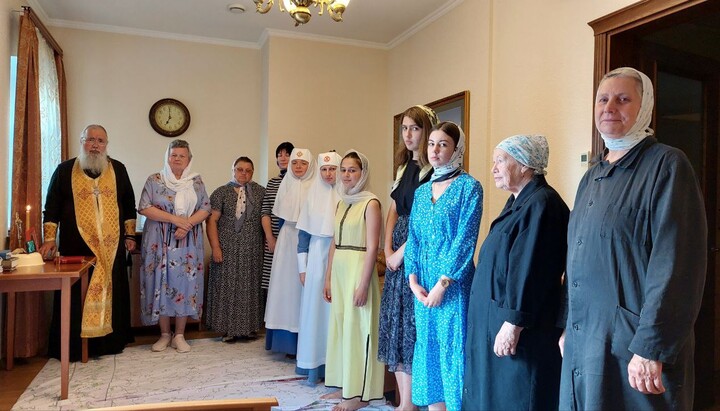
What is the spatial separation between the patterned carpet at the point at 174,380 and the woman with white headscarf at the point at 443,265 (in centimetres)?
85

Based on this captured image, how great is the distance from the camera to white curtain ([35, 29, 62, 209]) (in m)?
3.73

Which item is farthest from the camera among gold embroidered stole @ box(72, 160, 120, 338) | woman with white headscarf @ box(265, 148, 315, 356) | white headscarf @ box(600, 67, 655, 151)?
woman with white headscarf @ box(265, 148, 315, 356)

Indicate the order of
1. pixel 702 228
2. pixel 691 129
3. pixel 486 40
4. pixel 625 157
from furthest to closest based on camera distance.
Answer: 1. pixel 486 40
2. pixel 691 129
3. pixel 625 157
4. pixel 702 228

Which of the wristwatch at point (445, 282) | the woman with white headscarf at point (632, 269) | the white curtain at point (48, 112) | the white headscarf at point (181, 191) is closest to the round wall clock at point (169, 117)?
the white curtain at point (48, 112)

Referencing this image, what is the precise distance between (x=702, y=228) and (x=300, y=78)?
4.04 meters

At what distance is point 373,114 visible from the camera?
5.09m

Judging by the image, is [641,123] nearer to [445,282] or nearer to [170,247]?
[445,282]

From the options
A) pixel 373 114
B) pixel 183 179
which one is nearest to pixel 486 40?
pixel 373 114

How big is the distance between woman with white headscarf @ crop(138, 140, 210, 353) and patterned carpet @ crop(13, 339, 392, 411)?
0.27 meters

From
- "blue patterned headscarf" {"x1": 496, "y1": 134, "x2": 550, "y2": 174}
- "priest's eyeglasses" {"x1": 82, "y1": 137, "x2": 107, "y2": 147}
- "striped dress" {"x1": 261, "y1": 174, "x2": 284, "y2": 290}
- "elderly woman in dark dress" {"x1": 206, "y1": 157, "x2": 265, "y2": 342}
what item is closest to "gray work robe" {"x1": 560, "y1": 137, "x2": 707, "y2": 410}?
"blue patterned headscarf" {"x1": 496, "y1": 134, "x2": 550, "y2": 174}

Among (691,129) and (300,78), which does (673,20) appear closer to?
(691,129)

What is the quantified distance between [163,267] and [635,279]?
3.12m

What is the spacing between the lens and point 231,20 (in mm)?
4391

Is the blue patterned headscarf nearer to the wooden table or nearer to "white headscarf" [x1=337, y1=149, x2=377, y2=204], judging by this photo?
"white headscarf" [x1=337, y1=149, x2=377, y2=204]
